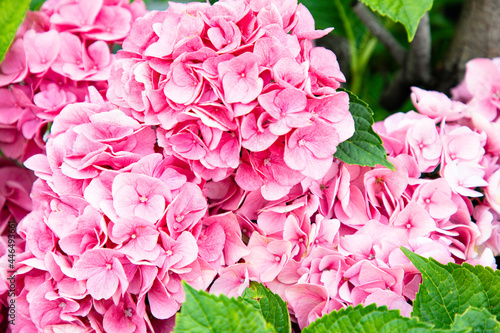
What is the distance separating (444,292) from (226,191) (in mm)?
346

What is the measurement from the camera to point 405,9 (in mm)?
775

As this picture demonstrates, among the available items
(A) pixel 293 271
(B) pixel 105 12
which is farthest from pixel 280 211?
(B) pixel 105 12

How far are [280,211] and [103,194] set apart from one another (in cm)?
26

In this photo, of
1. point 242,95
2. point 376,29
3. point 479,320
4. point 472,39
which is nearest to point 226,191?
point 242,95

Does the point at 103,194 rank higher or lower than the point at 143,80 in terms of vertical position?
lower

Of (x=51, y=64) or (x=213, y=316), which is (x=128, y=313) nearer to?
(x=213, y=316)

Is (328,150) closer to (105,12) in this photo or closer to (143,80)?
(143,80)

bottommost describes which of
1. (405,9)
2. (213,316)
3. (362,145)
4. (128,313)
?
(128,313)

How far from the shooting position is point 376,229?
2.38ft

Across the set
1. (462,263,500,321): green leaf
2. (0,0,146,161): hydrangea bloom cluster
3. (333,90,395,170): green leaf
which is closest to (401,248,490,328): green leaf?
(462,263,500,321): green leaf

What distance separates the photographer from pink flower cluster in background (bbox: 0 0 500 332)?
2.11ft

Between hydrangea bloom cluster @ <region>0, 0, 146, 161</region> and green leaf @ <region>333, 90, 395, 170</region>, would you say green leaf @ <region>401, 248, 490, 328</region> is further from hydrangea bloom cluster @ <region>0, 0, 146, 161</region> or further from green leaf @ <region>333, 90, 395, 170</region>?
hydrangea bloom cluster @ <region>0, 0, 146, 161</region>

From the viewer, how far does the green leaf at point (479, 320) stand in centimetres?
59

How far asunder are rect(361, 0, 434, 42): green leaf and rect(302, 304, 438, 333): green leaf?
45 centimetres
